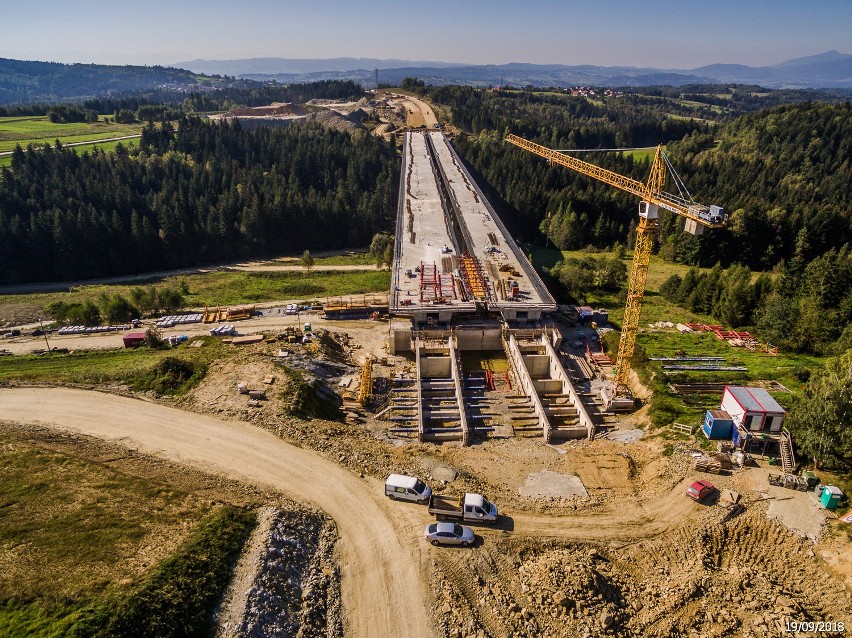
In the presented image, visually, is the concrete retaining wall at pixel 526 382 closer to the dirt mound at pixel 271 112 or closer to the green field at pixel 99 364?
the green field at pixel 99 364

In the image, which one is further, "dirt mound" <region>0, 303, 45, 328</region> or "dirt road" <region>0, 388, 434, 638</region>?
"dirt mound" <region>0, 303, 45, 328</region>

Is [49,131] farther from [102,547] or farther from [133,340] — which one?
[102,547]

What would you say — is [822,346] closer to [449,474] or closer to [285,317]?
[449,474]

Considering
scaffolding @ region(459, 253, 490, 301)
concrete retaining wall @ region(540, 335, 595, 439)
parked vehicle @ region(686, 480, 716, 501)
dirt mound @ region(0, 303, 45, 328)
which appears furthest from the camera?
dirt mound @ region(0, 303, 45, 328)

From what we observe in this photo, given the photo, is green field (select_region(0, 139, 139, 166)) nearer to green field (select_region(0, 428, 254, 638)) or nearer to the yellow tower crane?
green field (select_region(0, 428, 254, 638))

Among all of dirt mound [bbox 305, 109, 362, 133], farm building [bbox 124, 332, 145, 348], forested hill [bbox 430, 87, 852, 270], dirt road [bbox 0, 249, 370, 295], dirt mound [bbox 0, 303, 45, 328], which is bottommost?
dirt road [bbox 0, 249, 370, 295]
